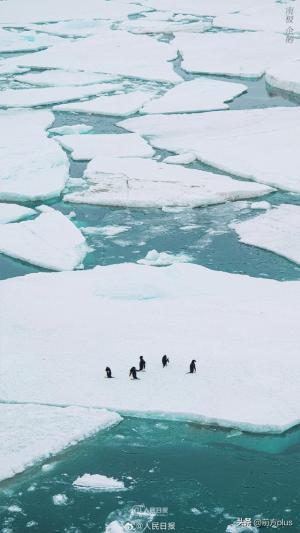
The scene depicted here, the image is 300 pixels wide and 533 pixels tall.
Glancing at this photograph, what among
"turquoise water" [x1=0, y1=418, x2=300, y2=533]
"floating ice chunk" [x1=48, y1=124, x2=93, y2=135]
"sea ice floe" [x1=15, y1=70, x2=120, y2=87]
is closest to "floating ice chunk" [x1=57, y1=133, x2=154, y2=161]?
"floating ice chunk" [x1=48, y1=124, x2=93, y2=135]

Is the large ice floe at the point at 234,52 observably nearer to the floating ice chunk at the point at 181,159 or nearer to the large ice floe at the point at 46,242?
the floating ice chunk at the point at 181,159

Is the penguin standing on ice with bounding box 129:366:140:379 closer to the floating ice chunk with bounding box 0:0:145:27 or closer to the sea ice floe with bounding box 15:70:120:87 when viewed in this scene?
the sea ice floe with bounding box 15:70:120:87

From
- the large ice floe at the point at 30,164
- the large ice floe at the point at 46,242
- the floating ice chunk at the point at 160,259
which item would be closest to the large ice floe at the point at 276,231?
the floating ice chunk at the point at 160,259

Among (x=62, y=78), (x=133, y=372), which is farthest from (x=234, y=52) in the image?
(x=133, y=372)

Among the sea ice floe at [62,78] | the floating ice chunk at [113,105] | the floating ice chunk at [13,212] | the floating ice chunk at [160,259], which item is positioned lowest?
the floating ice chunk at [160,259]

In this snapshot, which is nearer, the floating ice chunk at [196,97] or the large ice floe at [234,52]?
the floating ice chunk at [196,97]

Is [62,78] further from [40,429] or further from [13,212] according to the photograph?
[40,429]

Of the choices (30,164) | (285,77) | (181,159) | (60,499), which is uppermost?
(285,77)

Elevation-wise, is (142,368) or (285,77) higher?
(285,77)
